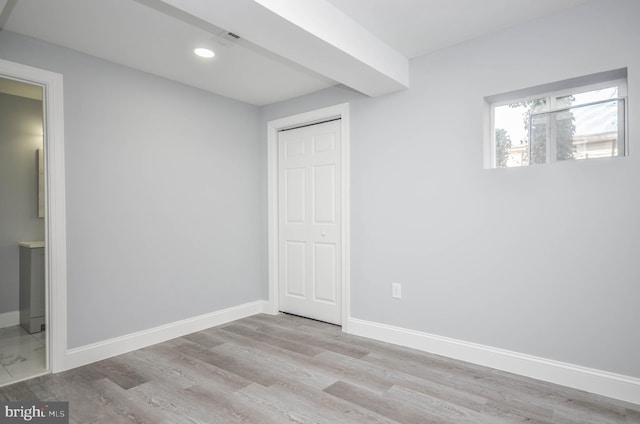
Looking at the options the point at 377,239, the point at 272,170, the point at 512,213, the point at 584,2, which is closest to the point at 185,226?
the point at 272,170

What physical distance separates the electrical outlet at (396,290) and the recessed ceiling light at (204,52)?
2400 millimetres

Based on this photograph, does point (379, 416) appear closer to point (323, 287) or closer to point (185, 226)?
point (323, 287)

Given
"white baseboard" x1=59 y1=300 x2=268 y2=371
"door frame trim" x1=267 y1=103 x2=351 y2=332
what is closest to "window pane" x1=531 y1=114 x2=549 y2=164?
"door frame trim" x1=267 y1=103 x2=351 y2=332

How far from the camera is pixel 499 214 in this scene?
103 inches

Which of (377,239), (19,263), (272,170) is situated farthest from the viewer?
(272,170)

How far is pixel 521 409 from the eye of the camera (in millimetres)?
2064

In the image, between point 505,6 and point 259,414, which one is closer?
point 259,414

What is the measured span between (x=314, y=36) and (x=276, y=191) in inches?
87.4

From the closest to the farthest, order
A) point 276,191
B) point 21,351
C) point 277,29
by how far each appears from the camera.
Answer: point 277,29, point 21,351, point 276,191

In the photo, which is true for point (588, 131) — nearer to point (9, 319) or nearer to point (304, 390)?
point (304, 390)

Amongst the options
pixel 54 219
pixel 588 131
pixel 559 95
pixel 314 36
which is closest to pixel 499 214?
pixel 588 131

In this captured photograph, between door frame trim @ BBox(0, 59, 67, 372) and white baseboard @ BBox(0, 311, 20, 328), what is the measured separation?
1.67m

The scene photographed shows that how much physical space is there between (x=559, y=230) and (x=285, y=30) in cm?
212

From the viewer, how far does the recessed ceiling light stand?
273cm
